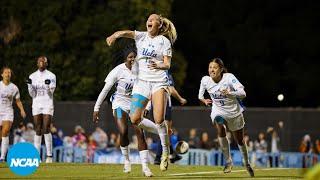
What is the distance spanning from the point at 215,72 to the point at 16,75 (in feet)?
58.6

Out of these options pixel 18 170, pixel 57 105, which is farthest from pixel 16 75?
pixel 18 170

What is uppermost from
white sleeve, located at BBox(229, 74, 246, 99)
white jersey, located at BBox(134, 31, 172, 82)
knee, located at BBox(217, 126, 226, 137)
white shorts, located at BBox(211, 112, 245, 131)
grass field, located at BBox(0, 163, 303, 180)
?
white jersey, located at BBox(134, 31, 172, 82)

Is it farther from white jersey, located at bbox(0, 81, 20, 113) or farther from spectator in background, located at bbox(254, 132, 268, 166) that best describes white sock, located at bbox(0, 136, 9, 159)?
spectator in background, located at bbox(254, 132, 268, 166)

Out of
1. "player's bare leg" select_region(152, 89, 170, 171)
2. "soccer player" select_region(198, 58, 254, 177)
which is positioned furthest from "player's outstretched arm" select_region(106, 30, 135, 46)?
"soccer player" select_region(198, 58, 254, 177)

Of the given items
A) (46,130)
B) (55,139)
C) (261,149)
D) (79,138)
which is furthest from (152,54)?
(261,149)

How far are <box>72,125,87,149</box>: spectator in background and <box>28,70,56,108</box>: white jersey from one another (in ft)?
32.0

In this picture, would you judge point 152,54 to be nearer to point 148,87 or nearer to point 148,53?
point 148,53

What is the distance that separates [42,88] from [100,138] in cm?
1220

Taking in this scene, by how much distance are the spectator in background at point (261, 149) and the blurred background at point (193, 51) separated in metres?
0.40

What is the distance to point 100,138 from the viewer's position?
3700 centimetres

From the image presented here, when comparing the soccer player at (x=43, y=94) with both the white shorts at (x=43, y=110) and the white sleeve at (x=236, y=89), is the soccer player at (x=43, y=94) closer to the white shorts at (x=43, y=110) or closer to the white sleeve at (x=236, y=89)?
the white shorts at (x=43, y=110)

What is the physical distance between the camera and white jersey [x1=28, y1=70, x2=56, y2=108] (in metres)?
24.8

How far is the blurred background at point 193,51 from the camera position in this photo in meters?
39.7

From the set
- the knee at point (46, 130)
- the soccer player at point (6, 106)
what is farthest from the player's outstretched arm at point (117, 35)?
the soccer player at point (6, 106)
